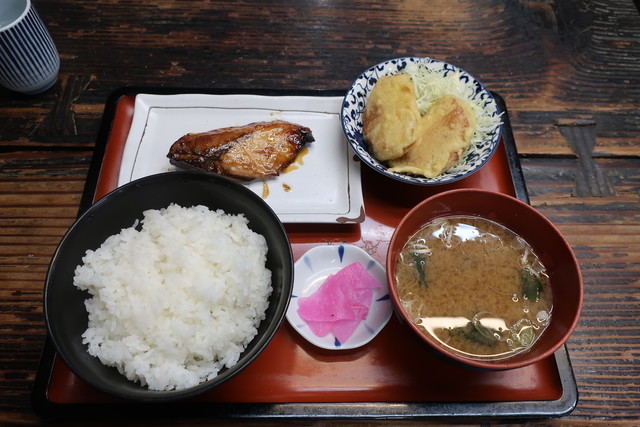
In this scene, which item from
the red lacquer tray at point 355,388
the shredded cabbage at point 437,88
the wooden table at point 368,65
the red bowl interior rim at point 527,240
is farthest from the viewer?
the shredded cabbage at point 437,88

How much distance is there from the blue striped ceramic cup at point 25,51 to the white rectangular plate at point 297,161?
1.90ft

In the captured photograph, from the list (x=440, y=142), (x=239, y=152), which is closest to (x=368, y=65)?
(x=440, y=142)

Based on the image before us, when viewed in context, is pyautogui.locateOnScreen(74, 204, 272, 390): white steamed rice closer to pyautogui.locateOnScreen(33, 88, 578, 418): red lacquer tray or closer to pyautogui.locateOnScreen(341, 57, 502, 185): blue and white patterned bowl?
pyautogui.locateOnScreen(33, 88, 578, 418): red lacquer tray

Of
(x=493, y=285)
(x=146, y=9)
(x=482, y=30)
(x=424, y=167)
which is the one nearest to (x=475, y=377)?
(x=493, y=285)

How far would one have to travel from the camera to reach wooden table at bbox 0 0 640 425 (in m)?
2.05

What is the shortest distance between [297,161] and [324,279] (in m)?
0.67

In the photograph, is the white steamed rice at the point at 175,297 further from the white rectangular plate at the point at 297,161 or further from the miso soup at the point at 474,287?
the miso soup at the point at 474,287

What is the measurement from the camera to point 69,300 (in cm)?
175

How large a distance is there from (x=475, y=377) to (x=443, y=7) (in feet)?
8.25

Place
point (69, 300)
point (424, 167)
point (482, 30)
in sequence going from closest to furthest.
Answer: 1. point (69, 300)
2. point (424, 167)
3. point (482, 30)

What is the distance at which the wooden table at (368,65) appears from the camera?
2.05 meters

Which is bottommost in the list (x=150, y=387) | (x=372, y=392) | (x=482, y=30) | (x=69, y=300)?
(x=372, y=392)

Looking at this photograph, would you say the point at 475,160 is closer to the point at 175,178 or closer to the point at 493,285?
the point at 493,285

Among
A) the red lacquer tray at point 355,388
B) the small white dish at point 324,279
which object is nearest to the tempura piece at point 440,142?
the small white dish at point 324,279
